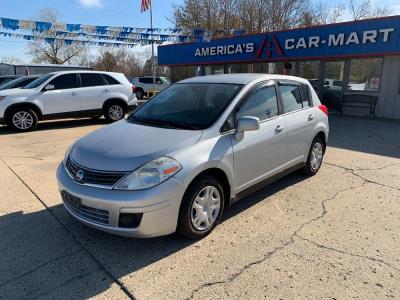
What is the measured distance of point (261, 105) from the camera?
4391mm

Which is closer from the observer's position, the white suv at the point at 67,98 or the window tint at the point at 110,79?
the white suv at the point at 67,98

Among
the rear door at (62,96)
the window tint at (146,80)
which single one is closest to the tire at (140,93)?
the window tint at (146,80)

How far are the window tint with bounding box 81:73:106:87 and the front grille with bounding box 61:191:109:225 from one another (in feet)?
27.7

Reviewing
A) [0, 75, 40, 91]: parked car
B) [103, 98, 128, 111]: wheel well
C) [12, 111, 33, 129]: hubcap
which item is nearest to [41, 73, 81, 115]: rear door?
[12, 111, 33, 129]: hubcap

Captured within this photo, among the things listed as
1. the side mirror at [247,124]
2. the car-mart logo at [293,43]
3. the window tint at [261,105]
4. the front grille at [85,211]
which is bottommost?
the front grille at [85,211]

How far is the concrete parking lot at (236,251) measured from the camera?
2.88 meters

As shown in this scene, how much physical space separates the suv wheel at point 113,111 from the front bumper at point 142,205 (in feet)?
29.0

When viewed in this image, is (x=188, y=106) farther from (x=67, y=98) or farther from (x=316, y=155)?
(x=67, y=98)

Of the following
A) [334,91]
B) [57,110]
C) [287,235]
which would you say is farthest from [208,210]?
[334,91]

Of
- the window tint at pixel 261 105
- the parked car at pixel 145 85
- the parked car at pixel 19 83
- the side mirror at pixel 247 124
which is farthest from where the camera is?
the parked car at pixel 145 85

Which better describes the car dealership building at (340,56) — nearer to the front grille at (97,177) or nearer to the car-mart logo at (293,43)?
the car-mart logo at (293,43)

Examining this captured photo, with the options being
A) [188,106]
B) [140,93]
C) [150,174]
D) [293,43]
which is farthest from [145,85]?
[150,174]

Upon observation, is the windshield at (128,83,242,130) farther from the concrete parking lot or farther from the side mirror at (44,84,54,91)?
the side mirror at (44,84,54,91)

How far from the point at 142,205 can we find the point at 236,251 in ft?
3.52
